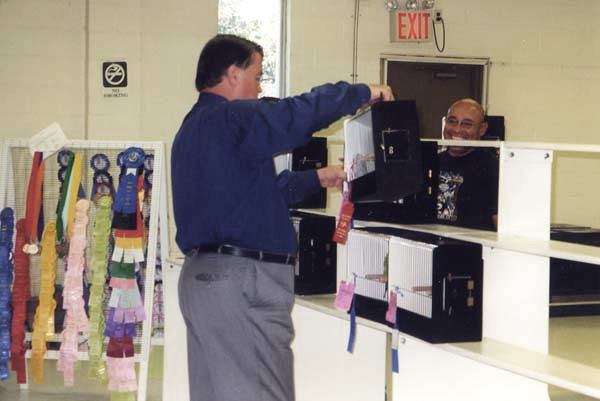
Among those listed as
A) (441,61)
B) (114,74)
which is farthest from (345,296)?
(441,61)

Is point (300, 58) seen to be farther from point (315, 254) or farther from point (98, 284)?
point (315, 254)

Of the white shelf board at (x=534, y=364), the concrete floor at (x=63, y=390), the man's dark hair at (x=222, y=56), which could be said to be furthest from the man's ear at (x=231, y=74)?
the concrete floor at (x=63, y=390)

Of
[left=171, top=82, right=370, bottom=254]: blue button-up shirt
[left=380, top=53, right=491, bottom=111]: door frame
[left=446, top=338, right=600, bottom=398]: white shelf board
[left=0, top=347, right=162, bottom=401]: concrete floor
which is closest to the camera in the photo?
[left=446, top=338, right=600, bottom=398]: white shelf board

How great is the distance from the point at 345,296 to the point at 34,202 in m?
1.90

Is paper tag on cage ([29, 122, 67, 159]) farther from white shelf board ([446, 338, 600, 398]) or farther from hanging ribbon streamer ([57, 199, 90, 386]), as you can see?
white shelf board ([446, 338, 600, 398])

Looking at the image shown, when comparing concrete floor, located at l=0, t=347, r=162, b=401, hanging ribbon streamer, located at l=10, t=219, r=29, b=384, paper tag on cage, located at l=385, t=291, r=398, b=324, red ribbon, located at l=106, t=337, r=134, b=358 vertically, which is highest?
paper tag on cage, located at l=385, t=291, r=398, b=324

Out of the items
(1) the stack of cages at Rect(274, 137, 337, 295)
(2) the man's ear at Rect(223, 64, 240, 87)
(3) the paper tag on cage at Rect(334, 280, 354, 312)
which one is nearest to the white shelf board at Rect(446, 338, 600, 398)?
(3) the paper tag on cage at Rect(334, 280, 354, 312)

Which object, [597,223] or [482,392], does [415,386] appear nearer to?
[482,392]

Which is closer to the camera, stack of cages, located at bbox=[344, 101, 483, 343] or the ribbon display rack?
stack of cages, located at bbox=[344, 101, 483, 343]

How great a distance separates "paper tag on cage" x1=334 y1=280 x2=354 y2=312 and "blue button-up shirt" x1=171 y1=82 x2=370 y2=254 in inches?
19.1

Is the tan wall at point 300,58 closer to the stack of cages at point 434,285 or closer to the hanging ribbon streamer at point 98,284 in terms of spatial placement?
the hanging ribbon streamer at point 98,284

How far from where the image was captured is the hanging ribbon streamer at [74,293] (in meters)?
4.24

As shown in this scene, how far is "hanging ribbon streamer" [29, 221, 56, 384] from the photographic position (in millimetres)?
4297

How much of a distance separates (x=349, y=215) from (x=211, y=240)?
0.66 metres
